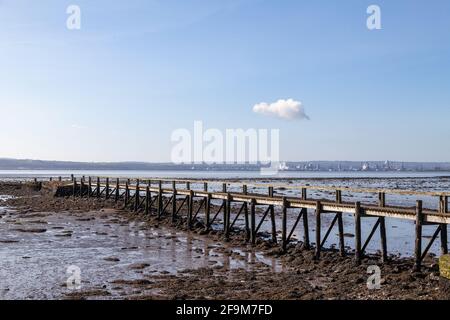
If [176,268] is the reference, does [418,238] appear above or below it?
above

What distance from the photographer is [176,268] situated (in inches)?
752

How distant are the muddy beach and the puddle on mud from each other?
0.11 ft

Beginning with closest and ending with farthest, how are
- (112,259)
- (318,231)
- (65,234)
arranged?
(112,259), (318,231), (65,234)

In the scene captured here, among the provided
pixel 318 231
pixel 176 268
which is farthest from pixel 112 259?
pixel 318 231

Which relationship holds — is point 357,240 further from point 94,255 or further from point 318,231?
point 94,255

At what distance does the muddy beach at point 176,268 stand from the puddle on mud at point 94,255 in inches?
1.4

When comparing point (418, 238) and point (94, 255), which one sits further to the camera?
point (94, 255)

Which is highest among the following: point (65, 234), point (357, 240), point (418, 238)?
point (418, 238)

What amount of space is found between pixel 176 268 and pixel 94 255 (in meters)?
4.91

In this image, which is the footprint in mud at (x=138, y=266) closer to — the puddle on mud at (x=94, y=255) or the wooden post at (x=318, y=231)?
Result: the puddle on mud at (x=94, y=255)

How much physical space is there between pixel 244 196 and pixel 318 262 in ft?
27.3

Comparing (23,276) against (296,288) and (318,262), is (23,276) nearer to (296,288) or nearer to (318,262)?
(296,288)
